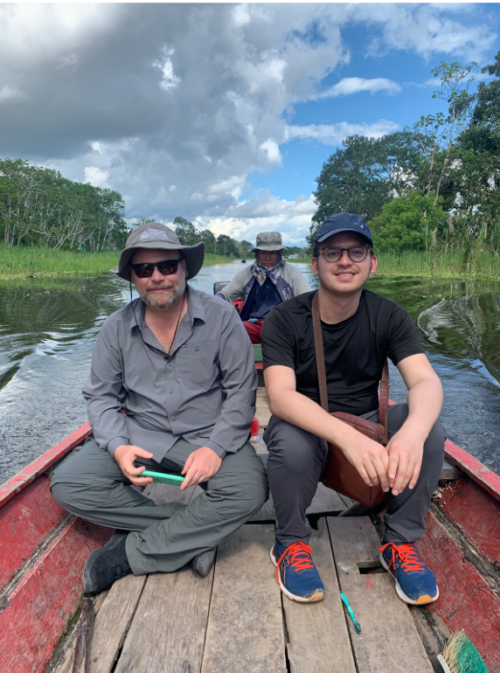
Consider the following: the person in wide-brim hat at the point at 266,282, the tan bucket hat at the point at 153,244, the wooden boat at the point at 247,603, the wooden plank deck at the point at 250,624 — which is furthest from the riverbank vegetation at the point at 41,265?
the wooden plank deck at the point at 250,624

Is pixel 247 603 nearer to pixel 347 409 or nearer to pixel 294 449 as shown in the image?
pixel 294 449

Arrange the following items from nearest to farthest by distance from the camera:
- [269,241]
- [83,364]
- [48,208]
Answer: [269,241] < [83,364] < [48,208]

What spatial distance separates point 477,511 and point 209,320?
138cm

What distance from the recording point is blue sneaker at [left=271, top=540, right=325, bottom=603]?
1.60 meters

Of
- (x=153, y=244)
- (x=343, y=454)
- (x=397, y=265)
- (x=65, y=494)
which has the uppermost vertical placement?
(x=153, y=244)

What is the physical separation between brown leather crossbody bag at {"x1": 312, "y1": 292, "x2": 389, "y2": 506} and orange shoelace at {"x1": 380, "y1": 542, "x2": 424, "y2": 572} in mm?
183

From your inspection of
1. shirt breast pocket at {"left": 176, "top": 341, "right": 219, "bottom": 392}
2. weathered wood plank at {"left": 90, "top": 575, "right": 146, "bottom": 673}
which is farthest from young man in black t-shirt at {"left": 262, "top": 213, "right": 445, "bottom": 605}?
weathered wood plank at {"left": 90, "top": 575, "right": 146, "bottom": 673}

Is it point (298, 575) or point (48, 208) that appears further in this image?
point (48, 208)

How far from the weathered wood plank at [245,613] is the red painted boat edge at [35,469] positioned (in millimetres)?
837

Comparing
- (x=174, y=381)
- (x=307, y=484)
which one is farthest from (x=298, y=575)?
(x=174, y=381)

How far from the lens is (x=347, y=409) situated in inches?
79.0

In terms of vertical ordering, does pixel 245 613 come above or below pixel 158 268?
below

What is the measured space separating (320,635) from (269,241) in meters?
3.49

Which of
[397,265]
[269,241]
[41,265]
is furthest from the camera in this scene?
[41,265]
